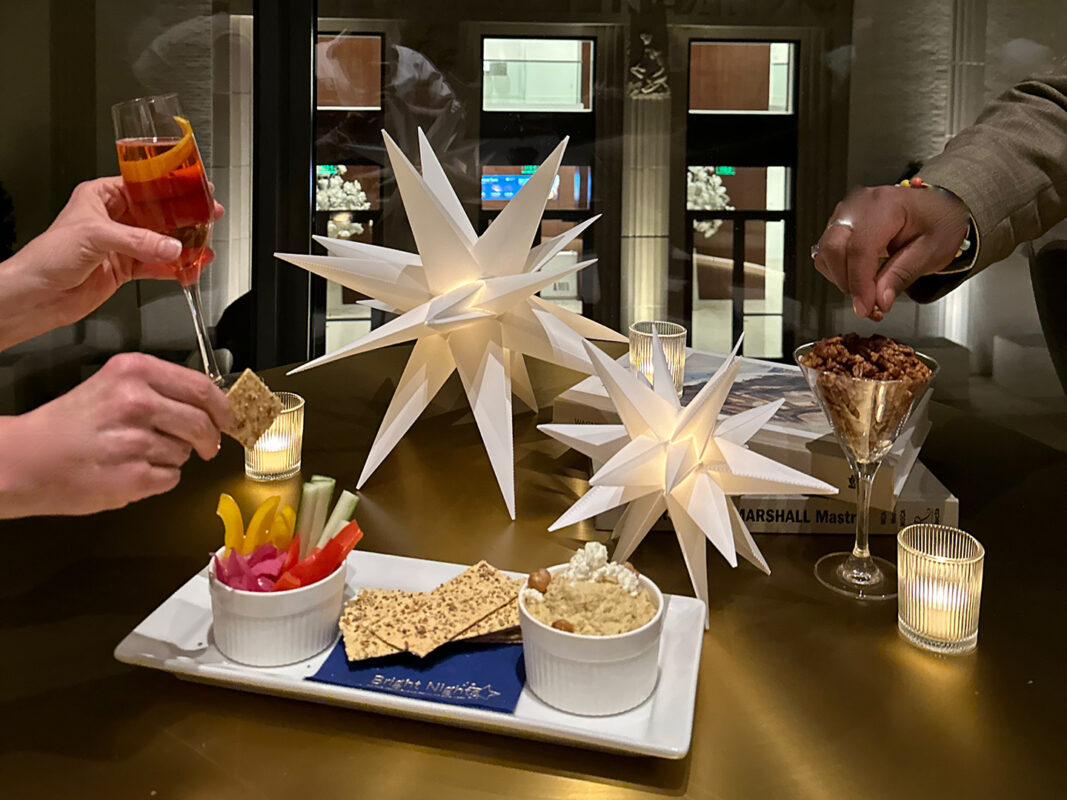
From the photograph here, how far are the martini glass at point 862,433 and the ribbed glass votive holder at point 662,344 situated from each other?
41 cm

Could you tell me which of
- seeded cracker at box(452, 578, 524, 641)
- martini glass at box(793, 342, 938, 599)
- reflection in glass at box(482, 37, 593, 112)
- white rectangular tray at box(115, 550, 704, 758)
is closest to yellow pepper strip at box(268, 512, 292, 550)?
white rectangular tray at box(115, 550, 704, 758)

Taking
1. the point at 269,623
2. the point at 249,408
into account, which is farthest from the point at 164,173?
the point at 269,623

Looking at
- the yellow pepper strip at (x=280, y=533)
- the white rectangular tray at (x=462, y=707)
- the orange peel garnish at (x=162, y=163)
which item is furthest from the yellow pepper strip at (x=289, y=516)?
the orange peel garnish at (x=162, y=163)

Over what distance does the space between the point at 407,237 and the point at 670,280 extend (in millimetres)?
1019

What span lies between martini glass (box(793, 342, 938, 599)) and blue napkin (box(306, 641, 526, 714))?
1.43 ft

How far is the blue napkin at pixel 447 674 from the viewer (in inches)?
36.1

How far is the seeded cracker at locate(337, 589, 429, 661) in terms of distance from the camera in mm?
967

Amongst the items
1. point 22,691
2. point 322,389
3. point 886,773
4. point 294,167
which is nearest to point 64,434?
point 22,691

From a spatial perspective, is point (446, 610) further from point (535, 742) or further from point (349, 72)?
point (349, 72)

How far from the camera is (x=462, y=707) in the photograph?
90cm

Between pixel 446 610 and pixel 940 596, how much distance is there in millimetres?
493

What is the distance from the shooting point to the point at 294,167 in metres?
3.17

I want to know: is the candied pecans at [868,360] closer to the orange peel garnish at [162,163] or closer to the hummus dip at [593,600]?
the hummus dip at [593,600]

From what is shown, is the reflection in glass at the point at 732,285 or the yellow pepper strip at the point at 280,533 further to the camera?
the reflection in glass at the point at 732,285
